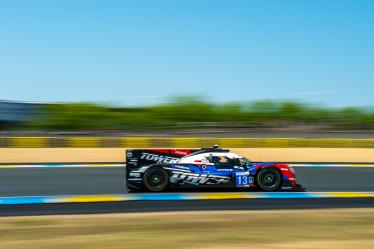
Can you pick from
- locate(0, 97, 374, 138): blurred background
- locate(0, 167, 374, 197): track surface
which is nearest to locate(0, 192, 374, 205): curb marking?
locate(0, 167, 374, 197): track surface

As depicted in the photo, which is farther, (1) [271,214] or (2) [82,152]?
(2) [82,152]

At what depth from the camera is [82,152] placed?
70.0 feet

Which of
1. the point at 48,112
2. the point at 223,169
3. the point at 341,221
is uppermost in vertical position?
the point at 48,112

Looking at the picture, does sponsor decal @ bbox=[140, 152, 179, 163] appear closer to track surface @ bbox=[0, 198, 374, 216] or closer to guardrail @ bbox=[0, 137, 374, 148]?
track surface @ bbox=[0, 198, 374, 216]

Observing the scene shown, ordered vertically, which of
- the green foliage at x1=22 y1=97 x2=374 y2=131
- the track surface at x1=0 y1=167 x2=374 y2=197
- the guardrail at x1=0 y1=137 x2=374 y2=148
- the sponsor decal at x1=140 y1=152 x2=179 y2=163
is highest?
the green foliage at x1=22 y1=97 x2=374 y2=131

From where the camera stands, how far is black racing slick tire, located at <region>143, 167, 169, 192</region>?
1112 cm

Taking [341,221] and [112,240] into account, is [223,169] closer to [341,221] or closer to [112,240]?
[341,221]

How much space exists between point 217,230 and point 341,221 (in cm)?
217

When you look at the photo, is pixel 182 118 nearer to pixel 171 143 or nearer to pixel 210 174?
pixel 171 143

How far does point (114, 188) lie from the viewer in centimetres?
1220

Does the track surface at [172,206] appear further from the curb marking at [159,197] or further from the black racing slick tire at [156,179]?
the black racing slick tire at [156,179]

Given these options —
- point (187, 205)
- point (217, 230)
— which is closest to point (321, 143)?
point (187, 205)

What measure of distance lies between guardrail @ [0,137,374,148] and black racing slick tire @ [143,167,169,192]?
36.6ft

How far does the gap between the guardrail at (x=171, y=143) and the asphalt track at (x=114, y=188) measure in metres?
4.98
